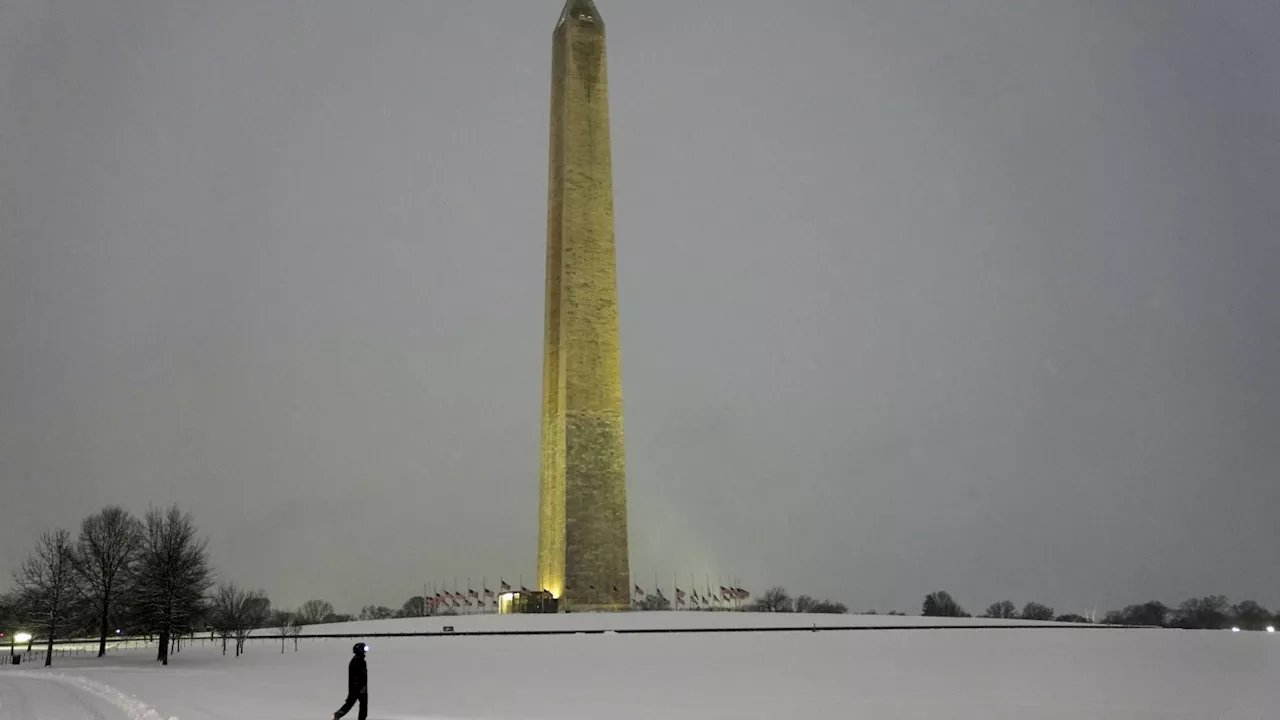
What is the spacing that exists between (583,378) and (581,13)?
16.7 metres

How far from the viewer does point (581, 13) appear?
46.4 m

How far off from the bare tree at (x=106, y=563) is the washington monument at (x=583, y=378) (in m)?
15.8

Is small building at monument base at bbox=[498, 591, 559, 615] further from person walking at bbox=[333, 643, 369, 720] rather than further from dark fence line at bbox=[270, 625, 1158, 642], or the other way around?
person walking at bbox=[333, 643, 369, 720]

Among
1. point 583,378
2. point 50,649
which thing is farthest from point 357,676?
point 583,378

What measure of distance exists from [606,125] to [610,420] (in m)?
12.6

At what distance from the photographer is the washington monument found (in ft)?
135

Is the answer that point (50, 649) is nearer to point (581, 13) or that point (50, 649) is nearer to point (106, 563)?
point (106, 563)

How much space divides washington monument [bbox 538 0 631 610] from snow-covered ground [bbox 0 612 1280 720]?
10.3 m

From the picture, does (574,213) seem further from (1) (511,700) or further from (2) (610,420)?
(1) (511,700)

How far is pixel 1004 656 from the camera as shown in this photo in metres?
22.8

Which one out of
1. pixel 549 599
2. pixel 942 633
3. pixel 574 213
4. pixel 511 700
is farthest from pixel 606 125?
pixel 511 700

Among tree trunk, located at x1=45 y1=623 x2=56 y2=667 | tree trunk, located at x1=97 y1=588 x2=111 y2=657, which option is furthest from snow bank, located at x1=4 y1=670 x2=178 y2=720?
tree trunk, located at x1=97 y1=588 x2=111 y2=657

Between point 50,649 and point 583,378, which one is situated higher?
point 583,378

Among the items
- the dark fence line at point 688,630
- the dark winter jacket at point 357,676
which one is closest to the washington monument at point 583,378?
the dark fence line at point 688,630
